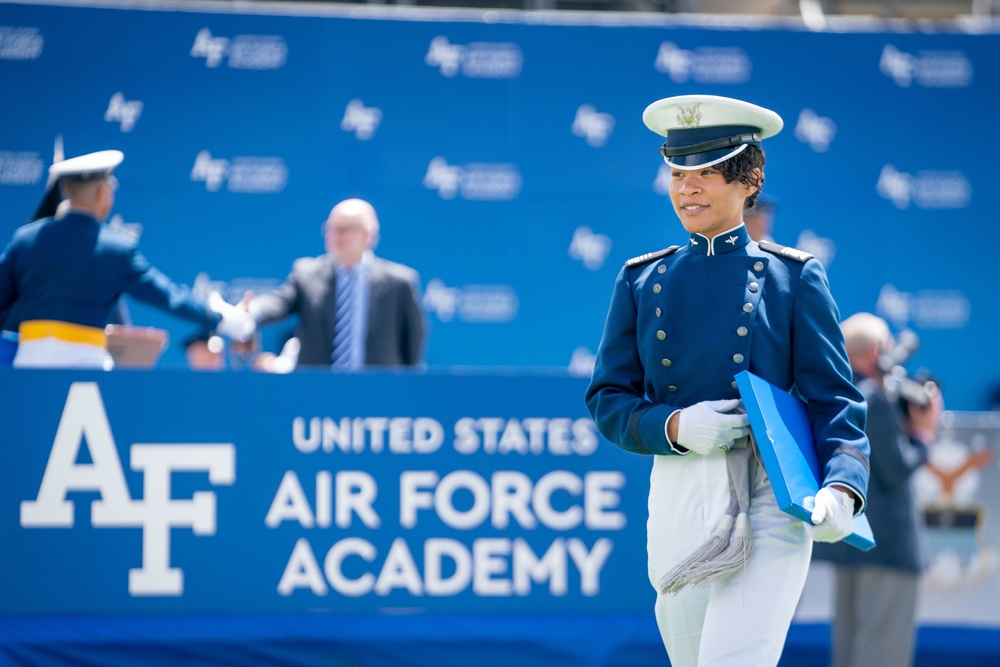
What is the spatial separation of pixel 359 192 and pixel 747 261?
664 centimetres

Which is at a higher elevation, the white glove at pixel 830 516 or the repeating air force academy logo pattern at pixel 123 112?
the repeating air force academy logo pattern at pixel 123 112

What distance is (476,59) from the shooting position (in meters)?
10.0

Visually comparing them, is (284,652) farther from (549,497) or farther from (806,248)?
(806,248)

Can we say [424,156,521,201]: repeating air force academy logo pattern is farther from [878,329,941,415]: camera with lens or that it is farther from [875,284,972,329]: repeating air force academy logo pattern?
[878,329,941,415]: camera with lens

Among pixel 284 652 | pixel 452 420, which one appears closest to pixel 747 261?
pixel 452 420

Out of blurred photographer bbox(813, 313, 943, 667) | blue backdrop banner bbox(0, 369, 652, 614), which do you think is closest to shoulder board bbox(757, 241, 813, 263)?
blue backdrop banner bbox(0, 369, 652, 614)

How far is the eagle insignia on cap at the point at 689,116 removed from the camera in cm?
347

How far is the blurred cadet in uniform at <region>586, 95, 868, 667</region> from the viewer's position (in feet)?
10.8

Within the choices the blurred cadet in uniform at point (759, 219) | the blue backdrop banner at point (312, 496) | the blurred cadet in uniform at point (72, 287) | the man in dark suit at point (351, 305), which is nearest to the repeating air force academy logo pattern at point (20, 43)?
the man in dark suit at point (351, 305)

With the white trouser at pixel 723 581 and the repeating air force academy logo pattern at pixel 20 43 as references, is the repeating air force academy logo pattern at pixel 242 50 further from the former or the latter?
the white trouser at pixel 723 581

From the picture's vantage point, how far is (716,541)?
330 cm

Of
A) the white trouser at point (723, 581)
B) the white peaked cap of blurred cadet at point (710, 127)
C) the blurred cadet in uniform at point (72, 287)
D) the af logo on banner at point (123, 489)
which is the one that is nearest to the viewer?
the white trouser at point (723, 581)

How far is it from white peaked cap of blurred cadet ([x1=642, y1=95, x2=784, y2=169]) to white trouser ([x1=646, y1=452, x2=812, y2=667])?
2.40 ft

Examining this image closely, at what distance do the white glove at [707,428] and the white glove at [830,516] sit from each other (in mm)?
245
